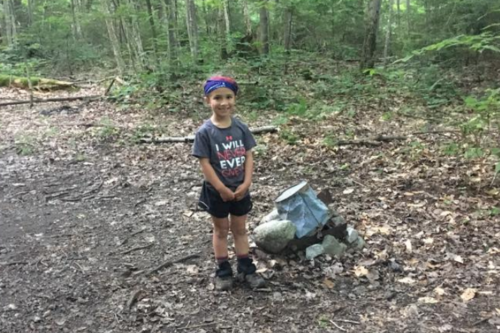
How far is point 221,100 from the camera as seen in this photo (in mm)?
3781

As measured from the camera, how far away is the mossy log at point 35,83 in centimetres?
1738

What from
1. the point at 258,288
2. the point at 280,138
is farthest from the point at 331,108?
the point at 258,288

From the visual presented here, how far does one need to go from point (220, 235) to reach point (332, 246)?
1203 mm

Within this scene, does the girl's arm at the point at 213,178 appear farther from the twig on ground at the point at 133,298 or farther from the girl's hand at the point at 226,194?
the twig on ground at the point at 133,298

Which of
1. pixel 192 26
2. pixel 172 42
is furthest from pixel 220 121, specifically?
pixel 192 26

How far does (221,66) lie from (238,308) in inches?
454

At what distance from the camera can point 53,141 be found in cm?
1012

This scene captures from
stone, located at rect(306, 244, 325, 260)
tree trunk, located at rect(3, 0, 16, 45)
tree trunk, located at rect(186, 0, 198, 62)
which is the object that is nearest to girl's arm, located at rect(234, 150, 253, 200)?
stone, located at rect(306, 244, 325, 260)

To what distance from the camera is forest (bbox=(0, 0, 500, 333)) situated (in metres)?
3.89

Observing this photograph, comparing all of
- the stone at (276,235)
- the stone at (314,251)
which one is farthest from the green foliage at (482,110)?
the stone at (276,235)

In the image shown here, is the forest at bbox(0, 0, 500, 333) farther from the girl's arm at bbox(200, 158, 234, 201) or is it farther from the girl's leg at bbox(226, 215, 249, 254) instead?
the girl's arm at bbox(200, 158, 234, 201)

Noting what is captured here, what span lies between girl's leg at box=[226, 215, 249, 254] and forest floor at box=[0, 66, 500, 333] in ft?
1.09

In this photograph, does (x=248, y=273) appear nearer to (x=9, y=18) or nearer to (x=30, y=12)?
(x=9, y=18)

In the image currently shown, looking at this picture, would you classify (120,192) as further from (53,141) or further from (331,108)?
(331,108)
